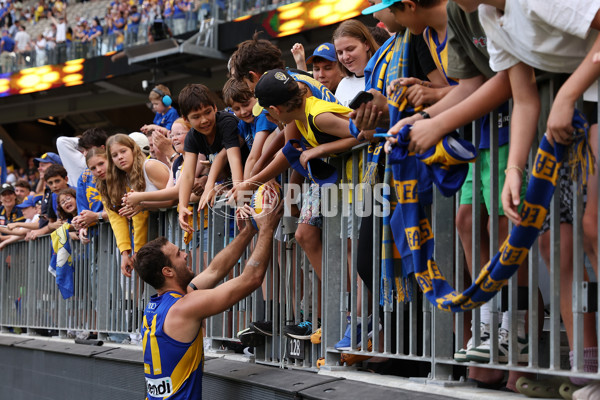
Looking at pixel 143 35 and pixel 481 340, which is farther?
pixel 143 35

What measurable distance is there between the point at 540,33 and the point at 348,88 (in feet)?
8.36

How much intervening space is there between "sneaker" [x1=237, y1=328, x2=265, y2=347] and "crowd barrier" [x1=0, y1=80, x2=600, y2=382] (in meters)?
0.07

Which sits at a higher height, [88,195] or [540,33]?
[540,33]

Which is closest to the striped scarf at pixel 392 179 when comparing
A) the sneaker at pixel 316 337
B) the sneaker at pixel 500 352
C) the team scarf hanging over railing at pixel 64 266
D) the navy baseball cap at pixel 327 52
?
the sneaker at pixel 500 352

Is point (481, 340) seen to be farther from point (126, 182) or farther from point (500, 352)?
point (126, 182)

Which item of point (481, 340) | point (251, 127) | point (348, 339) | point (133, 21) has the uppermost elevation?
point (133, 21)

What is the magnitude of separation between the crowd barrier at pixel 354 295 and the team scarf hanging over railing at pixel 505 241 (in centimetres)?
15

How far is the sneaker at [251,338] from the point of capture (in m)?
5.30

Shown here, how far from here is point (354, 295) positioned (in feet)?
13.9

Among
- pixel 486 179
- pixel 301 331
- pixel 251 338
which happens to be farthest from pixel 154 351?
pixel 486 179

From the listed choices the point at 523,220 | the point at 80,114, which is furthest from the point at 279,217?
the point at 80,114

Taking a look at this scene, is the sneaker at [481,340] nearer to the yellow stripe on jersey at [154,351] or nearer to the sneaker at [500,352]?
the sneaker at [500,352]

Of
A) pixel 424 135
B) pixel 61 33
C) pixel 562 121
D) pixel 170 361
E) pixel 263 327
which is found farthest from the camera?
pixel 61 33

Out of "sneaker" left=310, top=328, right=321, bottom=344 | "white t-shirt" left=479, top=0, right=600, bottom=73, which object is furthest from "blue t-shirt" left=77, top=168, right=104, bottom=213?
"white t-shirt" left=479, top=0, right=600, bottom=73
